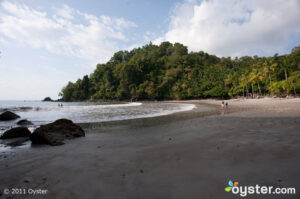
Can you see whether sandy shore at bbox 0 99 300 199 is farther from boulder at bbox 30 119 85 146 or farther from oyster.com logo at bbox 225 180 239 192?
boulder at bbox 30 119 85 146

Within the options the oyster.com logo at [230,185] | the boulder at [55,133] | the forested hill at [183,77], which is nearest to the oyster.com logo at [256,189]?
the oyster.com logo at [230,185]

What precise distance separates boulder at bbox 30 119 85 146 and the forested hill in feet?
193

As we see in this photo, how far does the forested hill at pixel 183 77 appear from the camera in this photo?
56.4 m

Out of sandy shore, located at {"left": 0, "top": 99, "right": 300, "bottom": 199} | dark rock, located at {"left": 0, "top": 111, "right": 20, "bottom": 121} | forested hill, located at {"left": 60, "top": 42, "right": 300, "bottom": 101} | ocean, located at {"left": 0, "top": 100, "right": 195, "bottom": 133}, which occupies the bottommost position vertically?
ocean, located at {"left": 0, "top": 100, "right": 195, "bottom": 133}

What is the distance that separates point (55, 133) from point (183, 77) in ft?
346

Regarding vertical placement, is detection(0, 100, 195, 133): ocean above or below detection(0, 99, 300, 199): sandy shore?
below

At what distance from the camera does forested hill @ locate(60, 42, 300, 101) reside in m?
56.4

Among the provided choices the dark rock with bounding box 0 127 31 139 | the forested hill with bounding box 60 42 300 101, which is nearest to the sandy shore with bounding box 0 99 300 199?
the dark rock with bounding box 0 127 31 139

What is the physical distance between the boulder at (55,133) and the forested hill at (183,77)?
58.8 metres

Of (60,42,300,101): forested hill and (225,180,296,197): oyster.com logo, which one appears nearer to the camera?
(225,180,296,197): oyster.com logo

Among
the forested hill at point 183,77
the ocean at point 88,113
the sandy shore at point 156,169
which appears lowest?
the ocean at point 88,113

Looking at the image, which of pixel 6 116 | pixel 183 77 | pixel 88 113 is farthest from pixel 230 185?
pixel 183 77

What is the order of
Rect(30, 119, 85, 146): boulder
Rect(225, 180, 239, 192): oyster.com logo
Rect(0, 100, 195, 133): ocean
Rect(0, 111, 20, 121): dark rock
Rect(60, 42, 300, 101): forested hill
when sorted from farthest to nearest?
1. Rect(60, 42, 300, 101): forested hill
2. Rect(0, 111, 20, 121): dark rock
3. Rect(0, 100, 195, 133): ocean
4. Rect(30, 119, 85, 146): boulder
5. Rect(225, 180, 239, 192): oyster.com logo

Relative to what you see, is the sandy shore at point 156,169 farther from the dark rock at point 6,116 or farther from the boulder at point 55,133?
the dark rock at point 6,116
